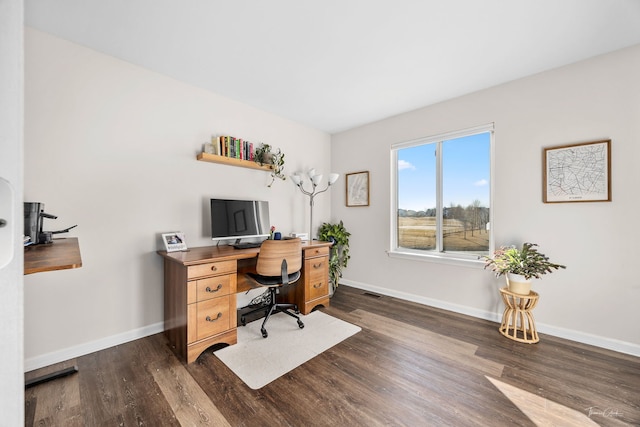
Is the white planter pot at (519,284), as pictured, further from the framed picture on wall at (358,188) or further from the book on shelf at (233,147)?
the book on shelf at (233,147)

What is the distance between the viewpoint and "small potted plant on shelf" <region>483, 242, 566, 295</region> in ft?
7.32

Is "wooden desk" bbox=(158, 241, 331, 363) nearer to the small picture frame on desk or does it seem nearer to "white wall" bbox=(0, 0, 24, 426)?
the small picture frame on desk

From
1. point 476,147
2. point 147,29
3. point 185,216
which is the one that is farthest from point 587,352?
point 147,29

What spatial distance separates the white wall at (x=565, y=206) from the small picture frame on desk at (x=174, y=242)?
2716mm

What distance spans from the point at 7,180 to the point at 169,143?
229 cm

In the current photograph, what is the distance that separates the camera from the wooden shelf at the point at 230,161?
259 cm

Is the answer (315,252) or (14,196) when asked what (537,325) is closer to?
(315,252)

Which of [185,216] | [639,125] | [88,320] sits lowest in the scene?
[88,320]

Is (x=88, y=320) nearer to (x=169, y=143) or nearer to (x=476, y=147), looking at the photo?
Result: (x=169, y=143)

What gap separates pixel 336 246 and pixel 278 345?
6.24ft

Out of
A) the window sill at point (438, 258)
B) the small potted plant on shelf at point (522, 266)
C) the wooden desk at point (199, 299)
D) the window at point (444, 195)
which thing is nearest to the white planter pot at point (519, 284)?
the small potted plant on shelf at point (522, 266)

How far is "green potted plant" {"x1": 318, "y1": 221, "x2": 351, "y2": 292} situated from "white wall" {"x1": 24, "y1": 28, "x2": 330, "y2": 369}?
1635mm

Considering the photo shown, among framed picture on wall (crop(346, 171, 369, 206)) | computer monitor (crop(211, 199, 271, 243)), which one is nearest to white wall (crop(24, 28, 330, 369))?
computer monitor (crop(211, 199, 271, 243))

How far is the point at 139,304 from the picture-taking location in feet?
7.52
